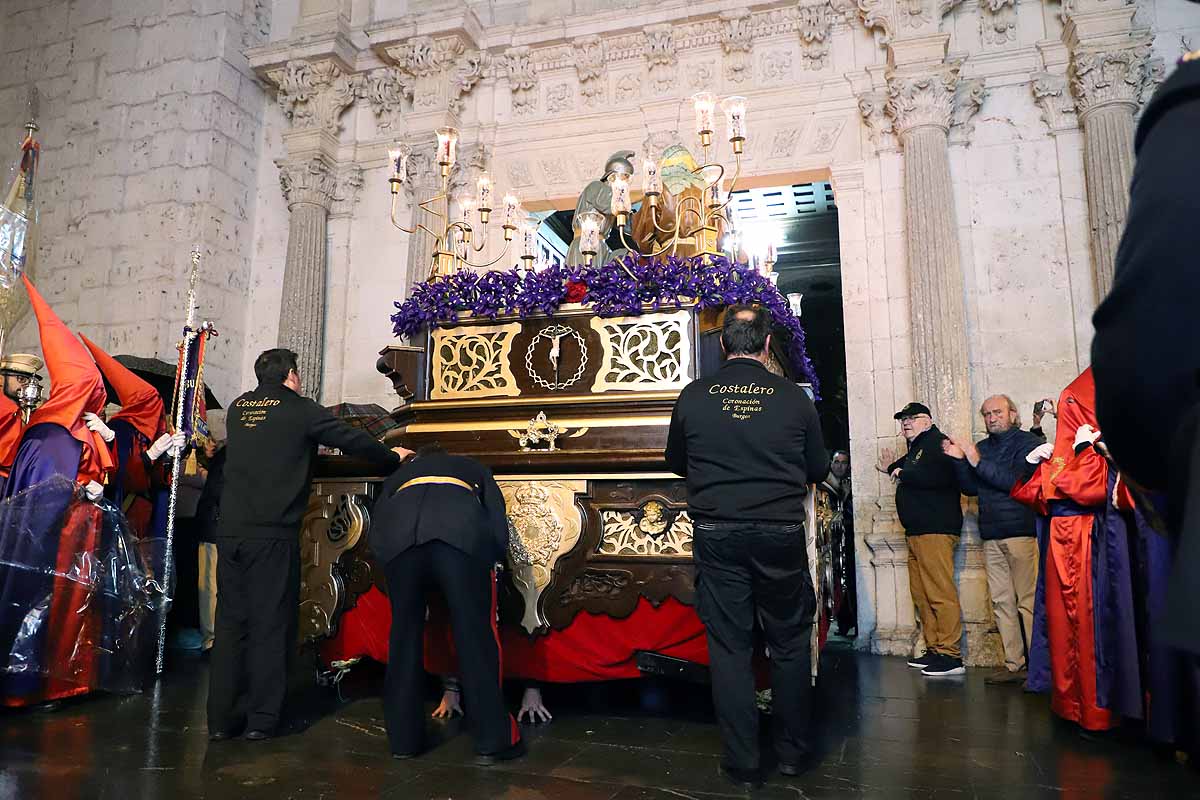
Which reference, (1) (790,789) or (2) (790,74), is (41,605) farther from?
(2) (790,74)

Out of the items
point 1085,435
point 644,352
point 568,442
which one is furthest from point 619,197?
point 1085,435

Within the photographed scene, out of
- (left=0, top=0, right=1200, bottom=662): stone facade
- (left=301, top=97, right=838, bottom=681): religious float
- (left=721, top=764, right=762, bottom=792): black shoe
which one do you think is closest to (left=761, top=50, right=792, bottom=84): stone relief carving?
(left=0, top=0, right=1200, bottom=662): stone facade

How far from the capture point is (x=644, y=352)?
164 inches

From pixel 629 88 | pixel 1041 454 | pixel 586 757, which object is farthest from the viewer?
pixel 629 88

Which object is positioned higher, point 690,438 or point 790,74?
point 790,74

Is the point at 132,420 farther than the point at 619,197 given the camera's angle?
Yes

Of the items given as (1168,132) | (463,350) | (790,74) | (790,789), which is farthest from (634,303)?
(790,74)

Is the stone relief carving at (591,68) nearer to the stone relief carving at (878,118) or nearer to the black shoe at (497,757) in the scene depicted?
the stone relief carving at (878,118)

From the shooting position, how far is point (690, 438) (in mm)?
3270

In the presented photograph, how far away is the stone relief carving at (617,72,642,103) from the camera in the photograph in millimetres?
8648

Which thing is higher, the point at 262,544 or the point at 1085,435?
the point at 1085,435

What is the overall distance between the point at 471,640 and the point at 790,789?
131 cm

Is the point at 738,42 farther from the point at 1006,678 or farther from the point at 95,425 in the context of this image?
the point at 95,425

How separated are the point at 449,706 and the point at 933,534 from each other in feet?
11.7
